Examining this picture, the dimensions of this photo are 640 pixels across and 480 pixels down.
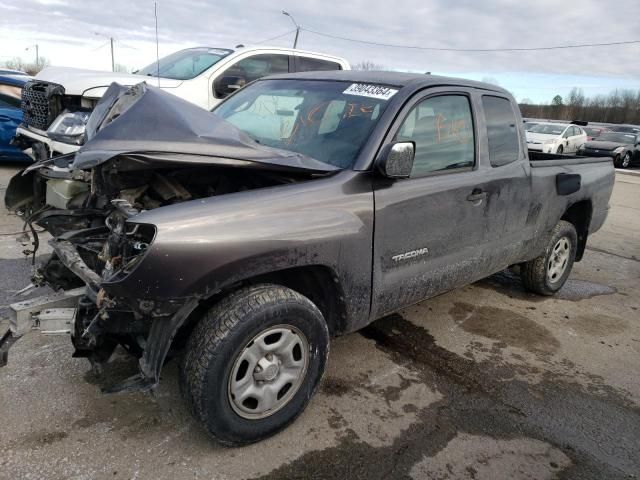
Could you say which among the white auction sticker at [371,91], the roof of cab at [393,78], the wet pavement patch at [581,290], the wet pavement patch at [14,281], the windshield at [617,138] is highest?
the windshield at [617,138]

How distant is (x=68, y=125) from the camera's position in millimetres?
6691

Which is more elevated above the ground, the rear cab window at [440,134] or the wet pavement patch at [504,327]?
the rear cab window at [440,134]

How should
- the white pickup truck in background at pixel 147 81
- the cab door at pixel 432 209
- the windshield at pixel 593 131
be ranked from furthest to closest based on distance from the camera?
the windshield at pixel 593 131 → the white pickup truck in background at pixel 147 81 → the cab door at pixel 432 209

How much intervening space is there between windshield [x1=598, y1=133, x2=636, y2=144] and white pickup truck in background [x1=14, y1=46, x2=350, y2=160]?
61.3ft

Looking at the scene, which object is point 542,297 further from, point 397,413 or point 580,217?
point 397,413

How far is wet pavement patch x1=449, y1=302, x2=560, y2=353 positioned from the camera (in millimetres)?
4113

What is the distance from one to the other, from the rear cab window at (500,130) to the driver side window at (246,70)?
4096 millimetres

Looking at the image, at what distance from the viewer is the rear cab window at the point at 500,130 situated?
383 cm

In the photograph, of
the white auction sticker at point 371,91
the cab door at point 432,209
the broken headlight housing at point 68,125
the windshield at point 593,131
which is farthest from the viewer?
the windshield at point 593,131

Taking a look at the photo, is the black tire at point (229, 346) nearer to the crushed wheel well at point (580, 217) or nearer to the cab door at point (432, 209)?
the cab door at point (432, 209)

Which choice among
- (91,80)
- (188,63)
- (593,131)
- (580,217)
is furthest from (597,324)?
(593,131)

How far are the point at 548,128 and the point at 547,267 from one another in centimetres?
1748

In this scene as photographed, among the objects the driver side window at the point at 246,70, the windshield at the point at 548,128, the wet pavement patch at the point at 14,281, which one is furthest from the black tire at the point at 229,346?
the windshield at the point at 548,128

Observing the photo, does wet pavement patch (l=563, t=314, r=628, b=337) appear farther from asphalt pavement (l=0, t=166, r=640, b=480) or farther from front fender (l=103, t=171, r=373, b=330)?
front fender (l=103, t=171, r=373, b=330)
